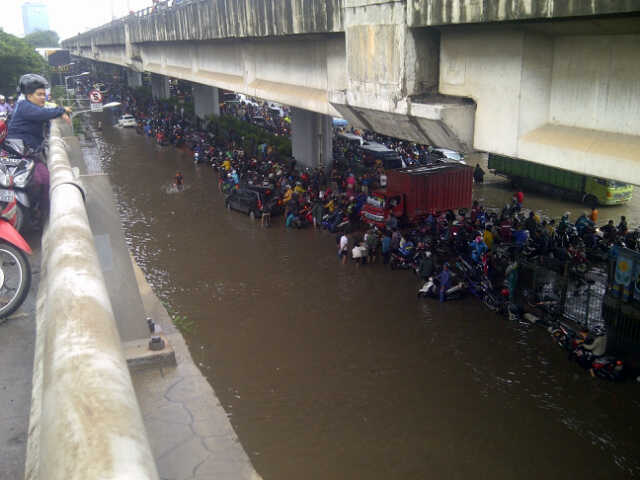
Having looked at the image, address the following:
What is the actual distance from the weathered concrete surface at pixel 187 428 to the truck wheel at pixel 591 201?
77.8 feet

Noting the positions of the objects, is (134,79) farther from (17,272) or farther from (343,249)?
(17,272)

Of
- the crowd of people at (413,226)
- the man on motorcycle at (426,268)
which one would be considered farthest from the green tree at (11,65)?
the man on motorcycle at (426,268)

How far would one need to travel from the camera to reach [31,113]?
271 inches

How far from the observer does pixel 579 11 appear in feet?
22.5

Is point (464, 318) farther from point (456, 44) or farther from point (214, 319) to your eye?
point (456, 44)

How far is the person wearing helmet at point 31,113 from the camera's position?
6852mm

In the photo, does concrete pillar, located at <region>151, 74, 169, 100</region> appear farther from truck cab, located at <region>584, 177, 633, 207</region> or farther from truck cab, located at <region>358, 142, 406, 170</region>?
truck cab, located at <region>584, 177, 633, 207</region>

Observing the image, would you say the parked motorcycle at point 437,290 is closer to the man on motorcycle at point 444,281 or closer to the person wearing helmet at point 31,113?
the man on motorcycle at point 444,281

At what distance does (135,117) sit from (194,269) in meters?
40.3

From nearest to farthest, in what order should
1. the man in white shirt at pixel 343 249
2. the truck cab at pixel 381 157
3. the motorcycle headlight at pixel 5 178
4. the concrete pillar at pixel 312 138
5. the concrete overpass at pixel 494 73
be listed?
the motorcycle headlight at pixel 5 178, the concrete overpass at pixel 494 73, the man in white shirt at pixel 343 249, the concrete pillar at pixel 312 138, the truck cab at pixel 381 157

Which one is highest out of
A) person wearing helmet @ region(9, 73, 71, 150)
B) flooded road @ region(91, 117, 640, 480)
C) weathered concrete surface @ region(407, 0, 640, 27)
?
weathered concrete surface @ region(407, 0, 640, 27)

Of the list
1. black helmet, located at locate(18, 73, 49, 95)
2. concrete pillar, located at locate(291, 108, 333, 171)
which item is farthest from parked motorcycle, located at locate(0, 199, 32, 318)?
concrete pillar, located at locate(291, 108, 333, 171)

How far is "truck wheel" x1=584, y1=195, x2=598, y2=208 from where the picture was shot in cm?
2655

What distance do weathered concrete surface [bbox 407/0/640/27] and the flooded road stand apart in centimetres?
687
